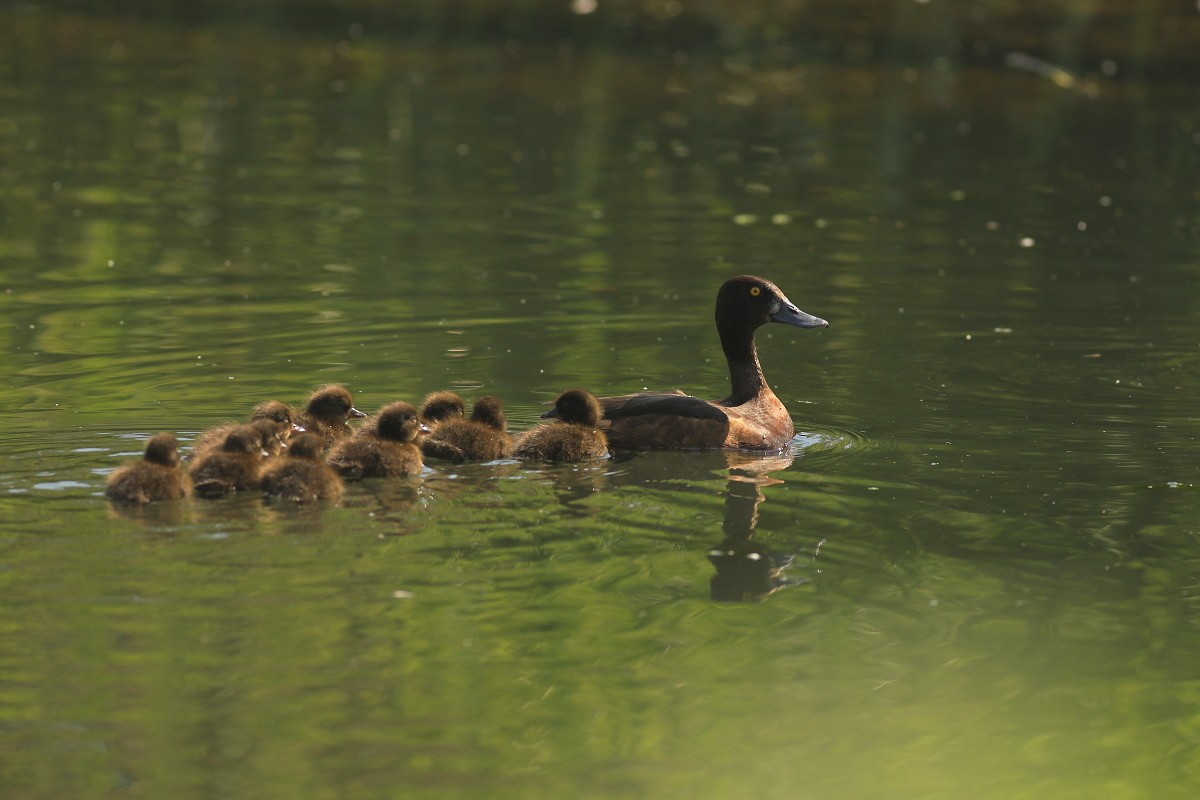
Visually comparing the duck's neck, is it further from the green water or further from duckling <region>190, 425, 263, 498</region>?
duckling <region>190, 425, 263, 498</region>

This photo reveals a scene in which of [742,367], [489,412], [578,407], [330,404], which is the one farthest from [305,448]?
[742,367]

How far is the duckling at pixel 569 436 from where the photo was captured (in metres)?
9.73

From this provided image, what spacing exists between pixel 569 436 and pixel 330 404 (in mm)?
1347

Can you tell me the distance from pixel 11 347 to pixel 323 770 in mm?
7621

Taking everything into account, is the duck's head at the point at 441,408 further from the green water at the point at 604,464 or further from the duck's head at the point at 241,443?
the duck's head at the point at 241,443

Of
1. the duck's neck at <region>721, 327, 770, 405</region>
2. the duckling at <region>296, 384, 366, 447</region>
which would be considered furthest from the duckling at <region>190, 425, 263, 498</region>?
the duck's neck at <region>721, 327, 770, 405</region>

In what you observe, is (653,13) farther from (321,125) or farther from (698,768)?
(698,768)

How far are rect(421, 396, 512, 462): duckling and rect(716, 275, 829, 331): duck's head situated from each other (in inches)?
80.4

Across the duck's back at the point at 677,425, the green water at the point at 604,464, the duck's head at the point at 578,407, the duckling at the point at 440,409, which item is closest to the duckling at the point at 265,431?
the green water at the point at 604,464

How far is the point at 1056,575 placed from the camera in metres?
8.22

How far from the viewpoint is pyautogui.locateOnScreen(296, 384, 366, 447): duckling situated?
10.0m

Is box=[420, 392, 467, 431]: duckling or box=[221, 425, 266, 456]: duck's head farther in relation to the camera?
box=[420, 392, 467, 431]: duckling

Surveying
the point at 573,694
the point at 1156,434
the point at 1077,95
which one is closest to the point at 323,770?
the point at 573,694

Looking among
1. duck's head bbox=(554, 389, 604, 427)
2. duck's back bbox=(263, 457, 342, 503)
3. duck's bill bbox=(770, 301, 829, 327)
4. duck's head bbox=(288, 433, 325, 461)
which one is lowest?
duck's back bbox=(263, 457, 342, 503)
